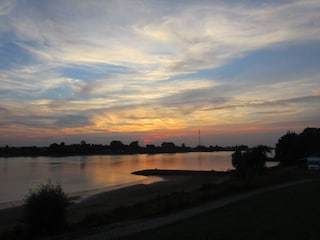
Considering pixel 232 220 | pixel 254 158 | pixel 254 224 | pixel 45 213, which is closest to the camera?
pixel 254 224

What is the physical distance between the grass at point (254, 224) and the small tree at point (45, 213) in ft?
11.9

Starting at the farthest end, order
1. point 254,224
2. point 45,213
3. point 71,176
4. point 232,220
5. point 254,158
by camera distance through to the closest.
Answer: point 71,176
point 254,158
point 45,213
point 232,220
point 254,224

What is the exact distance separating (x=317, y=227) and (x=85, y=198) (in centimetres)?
3007

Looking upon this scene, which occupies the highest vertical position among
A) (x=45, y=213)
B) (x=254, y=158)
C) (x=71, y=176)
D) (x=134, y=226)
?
(x=254, y=158)

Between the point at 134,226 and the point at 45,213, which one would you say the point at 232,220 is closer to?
the point at 134,226

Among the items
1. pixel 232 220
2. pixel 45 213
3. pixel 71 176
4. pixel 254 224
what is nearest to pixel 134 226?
pixel 45 213

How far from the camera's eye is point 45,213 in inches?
552

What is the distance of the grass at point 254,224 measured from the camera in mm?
10789

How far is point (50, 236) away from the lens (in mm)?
13461

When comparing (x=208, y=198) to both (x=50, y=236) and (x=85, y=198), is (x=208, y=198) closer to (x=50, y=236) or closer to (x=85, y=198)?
(x=50, y=236)

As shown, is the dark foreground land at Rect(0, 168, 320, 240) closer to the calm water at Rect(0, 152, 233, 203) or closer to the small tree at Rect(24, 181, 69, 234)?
the small tree at Rect(24, 181, 69, 234)

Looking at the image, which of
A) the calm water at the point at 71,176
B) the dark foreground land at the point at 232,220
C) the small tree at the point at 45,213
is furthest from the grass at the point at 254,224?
the calm water at the point at 71,176

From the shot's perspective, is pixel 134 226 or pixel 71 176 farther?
pixel 71 176

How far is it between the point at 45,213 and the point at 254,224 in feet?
23.5
